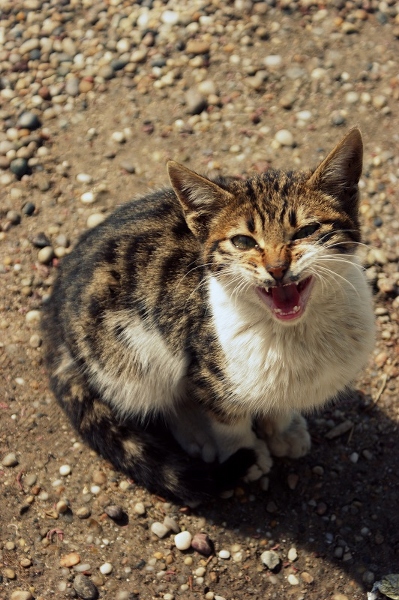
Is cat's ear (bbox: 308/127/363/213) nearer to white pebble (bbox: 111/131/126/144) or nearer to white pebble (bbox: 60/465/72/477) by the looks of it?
white pebble (bbox: 60/465/72/477)

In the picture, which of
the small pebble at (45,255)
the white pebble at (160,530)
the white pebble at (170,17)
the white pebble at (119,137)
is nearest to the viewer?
the white pebble at (160,530)

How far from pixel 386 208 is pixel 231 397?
78.2 inches

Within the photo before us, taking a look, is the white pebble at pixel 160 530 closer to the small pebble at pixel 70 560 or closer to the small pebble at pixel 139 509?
the small pebble at pixel 139 509

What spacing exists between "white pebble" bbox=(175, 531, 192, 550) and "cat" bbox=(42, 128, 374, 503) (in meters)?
0.22

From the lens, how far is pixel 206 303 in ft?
11.6

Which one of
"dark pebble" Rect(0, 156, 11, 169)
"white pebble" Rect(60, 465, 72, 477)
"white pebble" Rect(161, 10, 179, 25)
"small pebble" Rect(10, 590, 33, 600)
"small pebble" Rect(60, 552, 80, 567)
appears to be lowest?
"small pebble" Rect(60, 552, 80, 567)

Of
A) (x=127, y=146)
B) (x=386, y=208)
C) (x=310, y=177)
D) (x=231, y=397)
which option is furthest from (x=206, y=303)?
(x=127, y=146)

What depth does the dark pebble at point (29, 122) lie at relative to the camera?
5.45m

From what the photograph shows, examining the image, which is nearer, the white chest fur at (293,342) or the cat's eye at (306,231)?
the cat's eye at (306,231)

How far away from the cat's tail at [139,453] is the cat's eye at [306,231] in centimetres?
134

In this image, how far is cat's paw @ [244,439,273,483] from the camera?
13.0ft

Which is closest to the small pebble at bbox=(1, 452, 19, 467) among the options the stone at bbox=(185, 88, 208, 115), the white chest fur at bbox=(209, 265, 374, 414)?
the white chest fur at bbox=(209, 265, 374, 414)

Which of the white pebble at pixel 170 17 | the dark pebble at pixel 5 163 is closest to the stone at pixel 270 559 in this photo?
the dark pebble at pixel 5 163

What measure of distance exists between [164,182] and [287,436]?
204 centimetres
